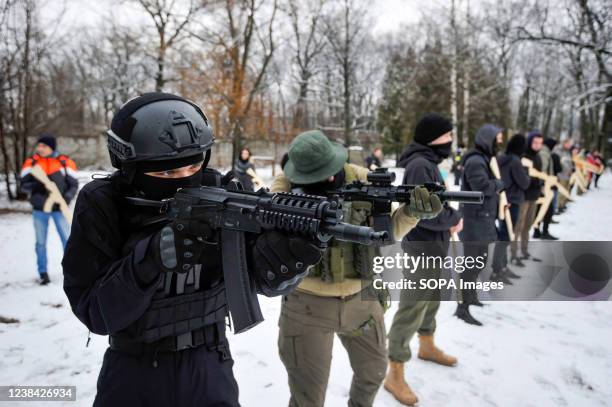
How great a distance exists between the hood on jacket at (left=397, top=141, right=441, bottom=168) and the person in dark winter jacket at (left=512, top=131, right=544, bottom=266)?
3.93m

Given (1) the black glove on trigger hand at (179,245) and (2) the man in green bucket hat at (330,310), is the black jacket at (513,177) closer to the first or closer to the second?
(2) the man in green bucket hat at (330,310)

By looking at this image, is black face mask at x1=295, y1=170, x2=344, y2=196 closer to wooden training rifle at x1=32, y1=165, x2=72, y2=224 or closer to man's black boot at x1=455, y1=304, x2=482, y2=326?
man's black boot at x1=455, y1=304, x2=482, y2=326

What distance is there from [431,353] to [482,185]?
2107mm

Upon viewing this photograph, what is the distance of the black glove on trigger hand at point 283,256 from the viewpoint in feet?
4.40

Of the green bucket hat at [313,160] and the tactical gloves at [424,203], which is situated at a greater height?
the green bucket hat at [313,160]

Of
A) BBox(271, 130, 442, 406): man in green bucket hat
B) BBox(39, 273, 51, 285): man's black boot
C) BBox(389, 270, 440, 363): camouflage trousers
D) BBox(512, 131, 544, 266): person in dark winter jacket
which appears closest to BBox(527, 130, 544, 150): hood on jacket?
BBox(512, 131, 544, 266): person in dark winter jacket

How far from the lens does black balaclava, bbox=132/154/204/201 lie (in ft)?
5.22

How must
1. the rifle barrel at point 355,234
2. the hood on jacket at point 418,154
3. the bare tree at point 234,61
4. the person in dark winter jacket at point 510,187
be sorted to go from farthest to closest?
the bare tree at point 234,61
the person in dark winter jacket at point 510,187
the hood on jacket at point 418,154
the rifle barrel at point 355,234

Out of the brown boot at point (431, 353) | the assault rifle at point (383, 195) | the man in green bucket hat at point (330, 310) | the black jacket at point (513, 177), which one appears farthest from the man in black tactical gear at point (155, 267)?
the black jacket at point (513, 177)

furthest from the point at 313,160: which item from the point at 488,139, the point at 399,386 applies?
the point at 488,139

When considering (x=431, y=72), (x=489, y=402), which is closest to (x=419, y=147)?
(x=489, y=402)

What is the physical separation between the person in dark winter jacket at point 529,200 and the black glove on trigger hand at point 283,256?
625cm

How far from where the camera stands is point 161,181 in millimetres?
1624

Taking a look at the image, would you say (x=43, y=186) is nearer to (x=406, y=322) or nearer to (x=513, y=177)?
(x=406, y=322)
